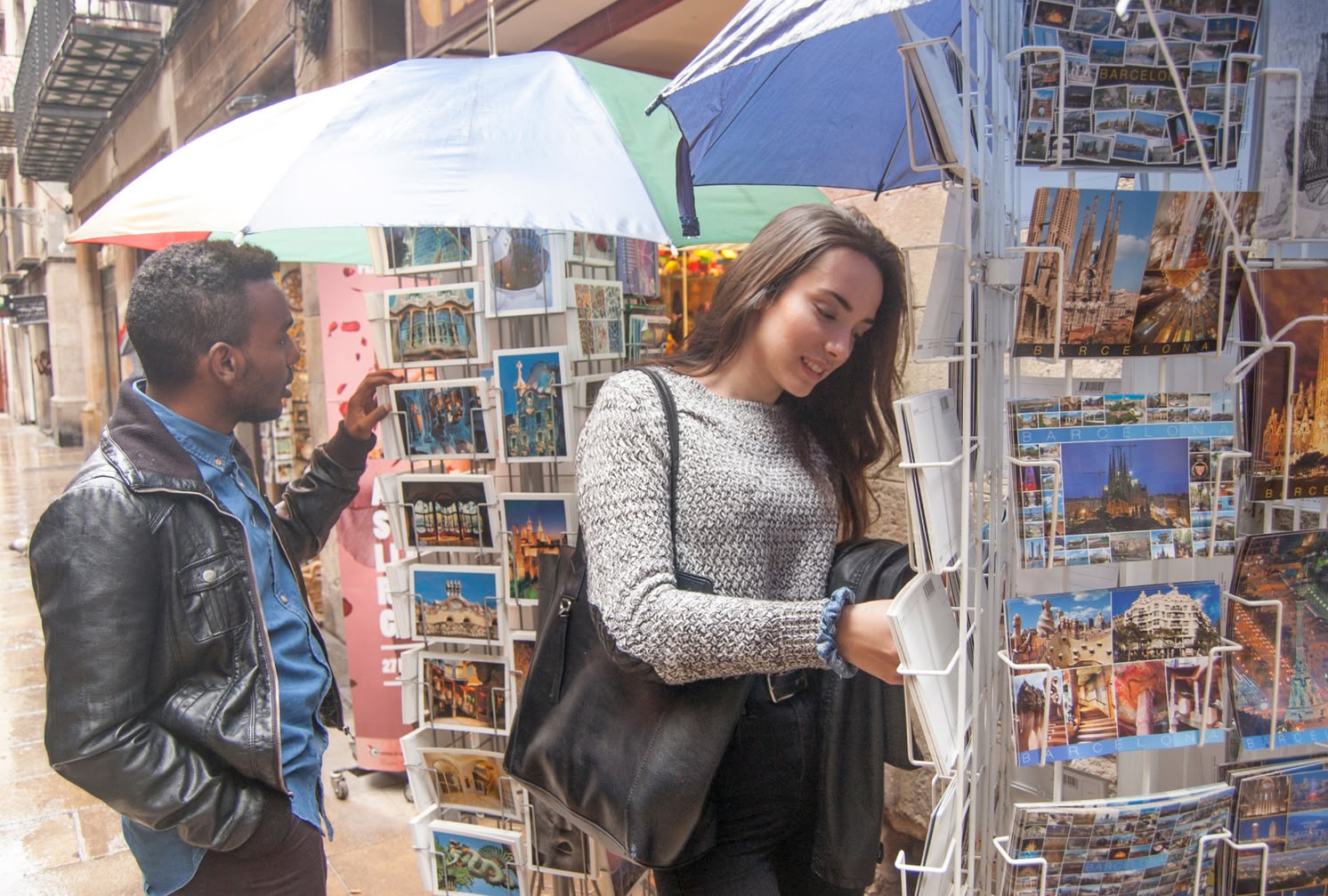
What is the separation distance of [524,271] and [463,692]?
3.93 ft

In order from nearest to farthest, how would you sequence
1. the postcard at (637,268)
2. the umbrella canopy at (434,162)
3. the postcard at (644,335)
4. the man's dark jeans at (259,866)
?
the man's dark jeans at (259,866) → the umbrella canopy at (434,162) → the postcard at (644,335) → the postcard at (637,268)

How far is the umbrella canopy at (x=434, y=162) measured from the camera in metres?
1.84

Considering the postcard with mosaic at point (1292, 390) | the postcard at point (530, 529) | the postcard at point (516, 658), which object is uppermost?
the postcard with mosaic at point (1292, 390)

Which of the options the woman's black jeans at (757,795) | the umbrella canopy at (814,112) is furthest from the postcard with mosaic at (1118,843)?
the umbrella canopy at (814,112)

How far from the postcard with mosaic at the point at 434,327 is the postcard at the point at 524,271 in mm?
88

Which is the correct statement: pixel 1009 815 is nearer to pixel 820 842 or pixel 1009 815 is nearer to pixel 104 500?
pixel 820 842

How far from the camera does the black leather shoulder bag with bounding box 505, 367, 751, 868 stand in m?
1.46

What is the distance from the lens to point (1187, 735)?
1.24m

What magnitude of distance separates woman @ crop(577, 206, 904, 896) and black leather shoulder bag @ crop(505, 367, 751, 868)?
0.17ft

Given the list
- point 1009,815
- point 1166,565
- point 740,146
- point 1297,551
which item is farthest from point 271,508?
point 1297,551

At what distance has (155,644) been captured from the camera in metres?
1.65

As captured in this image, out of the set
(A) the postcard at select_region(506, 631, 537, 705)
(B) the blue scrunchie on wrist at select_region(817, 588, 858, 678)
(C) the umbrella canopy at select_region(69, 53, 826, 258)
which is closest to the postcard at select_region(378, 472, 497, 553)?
(A) the postcard at select_region(506, 631, 537, 705)

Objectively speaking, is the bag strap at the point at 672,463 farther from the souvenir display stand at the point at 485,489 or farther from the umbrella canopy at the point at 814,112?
the souvenir display stand at the point at 485,489

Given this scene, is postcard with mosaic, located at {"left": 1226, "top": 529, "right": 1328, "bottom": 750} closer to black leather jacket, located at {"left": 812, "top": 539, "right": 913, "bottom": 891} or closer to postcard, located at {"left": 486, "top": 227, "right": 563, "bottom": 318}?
black leather jacket, located at {"left": 812, "top": 539, "right": 913, "bottom": 891}
